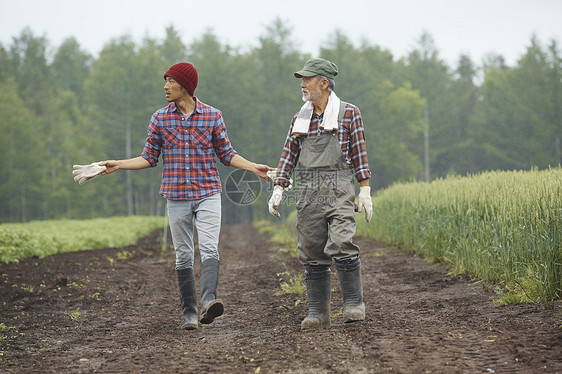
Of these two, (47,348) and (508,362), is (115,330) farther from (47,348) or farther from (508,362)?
(508,362)

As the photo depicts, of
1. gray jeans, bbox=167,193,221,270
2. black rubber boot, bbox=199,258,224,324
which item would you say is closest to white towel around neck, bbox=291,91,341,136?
gray jeans, bbox=167,193,221,270

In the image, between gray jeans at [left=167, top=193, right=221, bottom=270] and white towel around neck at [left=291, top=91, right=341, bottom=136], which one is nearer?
white towel around neck at [left=291, top=91, right=341, bottom=136]

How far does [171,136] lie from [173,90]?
1.26 feet

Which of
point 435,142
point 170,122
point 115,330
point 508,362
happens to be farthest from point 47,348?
point 435,142

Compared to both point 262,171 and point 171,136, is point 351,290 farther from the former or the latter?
point 171,136

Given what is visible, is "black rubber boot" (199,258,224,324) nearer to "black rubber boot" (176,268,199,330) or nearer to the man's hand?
"black rubber boot" (176,268,199,330)

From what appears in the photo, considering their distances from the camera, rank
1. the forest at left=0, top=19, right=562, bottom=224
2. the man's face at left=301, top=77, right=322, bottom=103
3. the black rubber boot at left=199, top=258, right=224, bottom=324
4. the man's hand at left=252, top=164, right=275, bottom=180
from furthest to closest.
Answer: the forest at left=0, top=19, right=562, bottom=224
the man's hand at left=252, top=164, right=275, bottom=180
the man's face at left=301, top=77, right=322, bottom=103
the black rubber boot at left=199, top=258, right=224, bottom=324

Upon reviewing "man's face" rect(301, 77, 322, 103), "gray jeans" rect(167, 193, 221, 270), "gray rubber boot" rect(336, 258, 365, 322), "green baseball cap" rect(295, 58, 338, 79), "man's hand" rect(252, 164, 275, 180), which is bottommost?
"gray rubber boot" rect(336, 258, 365, 322)

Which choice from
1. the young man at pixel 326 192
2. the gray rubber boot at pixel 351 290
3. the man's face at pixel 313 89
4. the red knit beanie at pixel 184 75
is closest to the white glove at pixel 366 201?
the young man at pixel 326 192

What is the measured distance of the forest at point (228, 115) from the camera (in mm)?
41750

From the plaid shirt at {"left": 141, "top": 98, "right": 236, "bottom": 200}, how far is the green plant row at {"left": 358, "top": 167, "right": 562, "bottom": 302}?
2790 mm

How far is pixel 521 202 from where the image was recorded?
204 inches

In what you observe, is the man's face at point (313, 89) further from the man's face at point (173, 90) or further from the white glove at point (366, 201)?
the man's face at point (173, 90)

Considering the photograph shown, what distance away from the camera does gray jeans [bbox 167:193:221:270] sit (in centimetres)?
441
